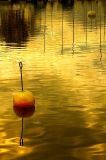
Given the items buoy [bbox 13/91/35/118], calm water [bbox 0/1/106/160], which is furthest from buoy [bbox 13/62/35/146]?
calm water [bbox 0/1/106/160]

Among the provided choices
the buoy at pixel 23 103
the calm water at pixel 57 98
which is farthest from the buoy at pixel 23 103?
the calm water at pixel 57 98

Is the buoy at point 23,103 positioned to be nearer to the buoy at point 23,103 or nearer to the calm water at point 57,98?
the buoy at point 23,103

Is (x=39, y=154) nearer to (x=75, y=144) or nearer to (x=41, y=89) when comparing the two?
(x=75, y=144)

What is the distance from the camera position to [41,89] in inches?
1015

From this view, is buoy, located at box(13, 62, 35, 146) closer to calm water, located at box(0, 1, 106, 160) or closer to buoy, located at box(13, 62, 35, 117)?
buoy, located at box(13, 62, 35, 117)

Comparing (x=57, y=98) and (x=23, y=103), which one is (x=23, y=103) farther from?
(x=57, y=98)

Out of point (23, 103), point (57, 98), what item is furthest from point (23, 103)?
point (57, 98)

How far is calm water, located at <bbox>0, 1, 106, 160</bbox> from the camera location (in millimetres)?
16734

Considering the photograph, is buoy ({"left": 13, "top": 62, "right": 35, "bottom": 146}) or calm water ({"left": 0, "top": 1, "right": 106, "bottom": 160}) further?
buoy ({"left": 13, "top": 62, "right": 35, "bottom": 146})

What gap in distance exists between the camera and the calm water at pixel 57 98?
16734 millimetres

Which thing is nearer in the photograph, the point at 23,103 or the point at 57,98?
the point at 23,103

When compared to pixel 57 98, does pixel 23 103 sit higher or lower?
higher

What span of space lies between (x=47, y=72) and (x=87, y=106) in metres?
8.73

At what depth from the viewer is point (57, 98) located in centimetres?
2370
